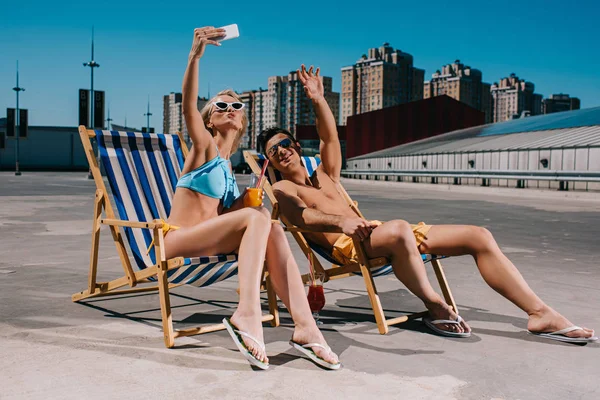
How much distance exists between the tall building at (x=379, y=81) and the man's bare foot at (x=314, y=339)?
343 ft

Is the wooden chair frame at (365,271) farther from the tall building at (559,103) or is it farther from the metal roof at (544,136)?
the tall building at (559,103)

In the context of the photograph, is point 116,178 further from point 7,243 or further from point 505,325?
point 7,243

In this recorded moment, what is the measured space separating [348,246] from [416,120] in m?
46.9

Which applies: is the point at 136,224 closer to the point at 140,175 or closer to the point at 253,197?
the point at 253,197

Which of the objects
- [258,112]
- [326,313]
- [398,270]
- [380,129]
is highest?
[258,112]

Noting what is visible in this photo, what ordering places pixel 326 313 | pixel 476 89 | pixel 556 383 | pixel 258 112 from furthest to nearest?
pixel 258 112
pixel 476 89
pixel 326 313
pixel 556 383

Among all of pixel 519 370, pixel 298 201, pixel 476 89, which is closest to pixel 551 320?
pixel 519 370

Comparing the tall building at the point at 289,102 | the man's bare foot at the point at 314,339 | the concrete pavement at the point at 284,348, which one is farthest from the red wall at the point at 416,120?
the tall building at the point at 289,102

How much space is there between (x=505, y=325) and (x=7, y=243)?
622cm

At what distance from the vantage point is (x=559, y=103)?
119062mm

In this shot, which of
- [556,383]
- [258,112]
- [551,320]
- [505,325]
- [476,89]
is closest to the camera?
[556,383]

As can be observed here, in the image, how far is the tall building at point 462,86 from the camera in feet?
370

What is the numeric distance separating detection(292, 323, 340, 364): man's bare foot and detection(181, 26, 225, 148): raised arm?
1344 millimetres

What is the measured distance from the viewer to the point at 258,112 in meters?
128
